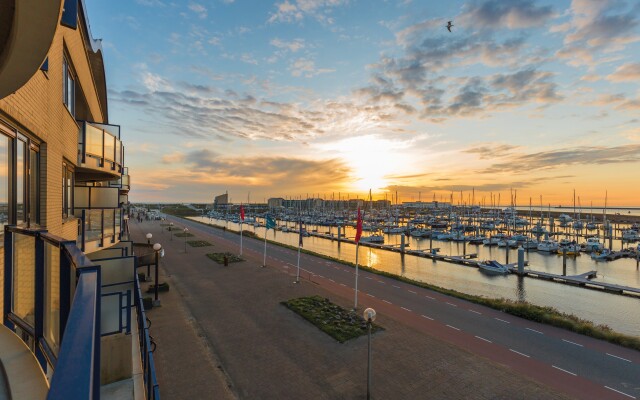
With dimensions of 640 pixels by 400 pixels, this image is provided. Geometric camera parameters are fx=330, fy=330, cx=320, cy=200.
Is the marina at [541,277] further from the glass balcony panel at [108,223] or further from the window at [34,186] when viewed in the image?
the window at [34,186]

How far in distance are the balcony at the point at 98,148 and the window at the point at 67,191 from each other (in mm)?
462

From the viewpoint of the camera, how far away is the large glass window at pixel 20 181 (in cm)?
607

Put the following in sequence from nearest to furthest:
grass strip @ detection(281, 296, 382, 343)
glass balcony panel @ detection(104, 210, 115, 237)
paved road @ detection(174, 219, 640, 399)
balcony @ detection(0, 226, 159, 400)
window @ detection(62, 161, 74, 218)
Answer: balcony @ detection(0, 226, 159, 400)
window @ detection(62, 161, 74, 218)
paved road @ detection(174, 219, 640, 399)
glass balcony panel @ detection(104, 210, 115, 237)
grass strip @ detection(281, 296, 382, 343)

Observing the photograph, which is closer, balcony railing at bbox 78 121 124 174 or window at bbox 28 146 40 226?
window at bbox 28 146 40 226

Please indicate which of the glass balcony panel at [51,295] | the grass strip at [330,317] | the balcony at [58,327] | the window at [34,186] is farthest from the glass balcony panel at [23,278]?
the grass strip at [330,317]

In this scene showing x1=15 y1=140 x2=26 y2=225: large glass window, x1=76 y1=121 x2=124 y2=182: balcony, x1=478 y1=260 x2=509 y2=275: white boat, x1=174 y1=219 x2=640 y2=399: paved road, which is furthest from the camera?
x1=478 y1=260 x2=509 y2=275: white boat

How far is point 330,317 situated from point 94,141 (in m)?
14.2

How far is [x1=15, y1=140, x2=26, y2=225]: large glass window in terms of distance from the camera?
607 cm

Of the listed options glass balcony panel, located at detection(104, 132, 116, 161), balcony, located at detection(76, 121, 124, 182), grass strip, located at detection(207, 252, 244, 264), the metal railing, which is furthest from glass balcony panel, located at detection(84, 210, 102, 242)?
grass strip, located at detection(207, 252, 244, 264)

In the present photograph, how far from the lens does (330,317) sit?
1855cm

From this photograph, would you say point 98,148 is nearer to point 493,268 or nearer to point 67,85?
point 67,85

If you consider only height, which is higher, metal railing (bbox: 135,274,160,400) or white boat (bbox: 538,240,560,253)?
metal railing (bbox: 135,274,160,400)

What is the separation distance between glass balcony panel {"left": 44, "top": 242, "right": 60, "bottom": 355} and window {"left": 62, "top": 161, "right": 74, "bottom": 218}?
28.8ft

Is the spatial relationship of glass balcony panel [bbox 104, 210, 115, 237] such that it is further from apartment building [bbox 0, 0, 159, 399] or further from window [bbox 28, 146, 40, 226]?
window [bbox 28, 146, 40, 226]
